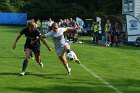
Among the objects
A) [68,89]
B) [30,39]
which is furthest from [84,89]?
[30,39]

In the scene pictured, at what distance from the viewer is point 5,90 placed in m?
12.3

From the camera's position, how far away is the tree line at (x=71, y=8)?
214ft

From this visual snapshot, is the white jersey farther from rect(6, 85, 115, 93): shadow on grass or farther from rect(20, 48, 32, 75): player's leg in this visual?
rect(6, 85, 115, 93): shadow on grass

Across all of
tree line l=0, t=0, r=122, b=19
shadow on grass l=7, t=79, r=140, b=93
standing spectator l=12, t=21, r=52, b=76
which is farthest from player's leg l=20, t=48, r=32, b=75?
tree line l=0, t=0, r=122, b=19

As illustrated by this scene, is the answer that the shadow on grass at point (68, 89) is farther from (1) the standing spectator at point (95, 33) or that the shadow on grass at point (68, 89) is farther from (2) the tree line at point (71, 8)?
(2) the tree line at point (71, 8)

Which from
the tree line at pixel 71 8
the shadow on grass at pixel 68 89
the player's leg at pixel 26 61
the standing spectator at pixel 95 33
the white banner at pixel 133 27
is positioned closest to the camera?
the shadow on grass at pixel 68 89

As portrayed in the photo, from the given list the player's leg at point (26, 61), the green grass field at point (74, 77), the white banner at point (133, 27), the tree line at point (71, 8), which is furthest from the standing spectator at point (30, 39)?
the tree line at point (71, 8)

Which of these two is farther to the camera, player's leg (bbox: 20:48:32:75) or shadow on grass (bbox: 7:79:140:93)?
player's leg (bbox: 20:48:32:75)

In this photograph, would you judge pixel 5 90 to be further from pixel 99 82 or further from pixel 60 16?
pixel 60 16

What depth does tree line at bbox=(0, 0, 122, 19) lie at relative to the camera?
214 feet

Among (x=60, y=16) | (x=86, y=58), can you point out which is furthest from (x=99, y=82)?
(x=60, y=16)

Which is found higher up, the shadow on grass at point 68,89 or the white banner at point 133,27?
the white banner at point 133,27

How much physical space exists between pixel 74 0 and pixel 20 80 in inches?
2402

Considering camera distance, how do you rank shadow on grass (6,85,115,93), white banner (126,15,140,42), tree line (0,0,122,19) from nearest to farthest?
shadow on grass (6,85,115,93)
white banner (126,15,140,42)
tree line (0,0,122,19)
